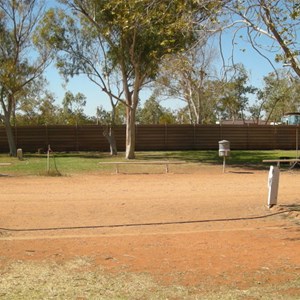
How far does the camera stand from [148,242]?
25.6 feet

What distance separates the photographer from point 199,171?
1984 centimetres

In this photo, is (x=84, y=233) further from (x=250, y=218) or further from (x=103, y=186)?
(x=103, y=186)

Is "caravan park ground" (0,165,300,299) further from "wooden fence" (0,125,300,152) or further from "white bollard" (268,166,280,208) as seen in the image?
"wooden fence" (0,125,300,152)

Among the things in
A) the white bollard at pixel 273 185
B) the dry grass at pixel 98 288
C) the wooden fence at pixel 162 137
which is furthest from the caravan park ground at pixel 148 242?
the wooden fence at pixel 162 137

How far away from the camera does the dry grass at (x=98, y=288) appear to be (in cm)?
525

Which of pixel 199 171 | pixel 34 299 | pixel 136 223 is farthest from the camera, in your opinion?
pixel 199 171

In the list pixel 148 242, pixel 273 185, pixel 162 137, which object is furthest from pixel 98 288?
pixel 162 137

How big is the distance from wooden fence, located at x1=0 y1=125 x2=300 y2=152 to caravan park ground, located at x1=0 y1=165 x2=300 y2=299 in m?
19.2

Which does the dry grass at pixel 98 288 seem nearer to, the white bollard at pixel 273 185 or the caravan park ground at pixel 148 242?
the caravan park ground at pixel 148 242

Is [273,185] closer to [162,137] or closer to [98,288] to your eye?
[98,288]

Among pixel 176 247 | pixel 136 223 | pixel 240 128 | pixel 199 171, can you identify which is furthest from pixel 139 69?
pixel 176 247

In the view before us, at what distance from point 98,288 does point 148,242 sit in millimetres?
2370

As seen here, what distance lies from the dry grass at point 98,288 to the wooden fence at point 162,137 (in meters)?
27.8

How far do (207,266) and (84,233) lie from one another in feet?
8.94
